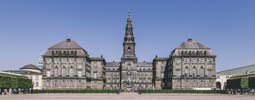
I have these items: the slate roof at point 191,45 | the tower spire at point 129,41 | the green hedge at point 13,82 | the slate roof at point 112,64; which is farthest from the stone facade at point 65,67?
the slate roof at point 112,64

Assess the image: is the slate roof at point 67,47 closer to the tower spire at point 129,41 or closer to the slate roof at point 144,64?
the tower spire at point 129,41

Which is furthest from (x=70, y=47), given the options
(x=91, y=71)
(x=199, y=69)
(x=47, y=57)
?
(x=199, y=69)

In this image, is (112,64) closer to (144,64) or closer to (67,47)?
(144,64)

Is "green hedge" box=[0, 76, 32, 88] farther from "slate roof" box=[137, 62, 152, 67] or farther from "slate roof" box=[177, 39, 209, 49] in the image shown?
"slate roof" box=[137, 62, 152, 67]

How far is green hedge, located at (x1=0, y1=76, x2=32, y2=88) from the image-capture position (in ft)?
317

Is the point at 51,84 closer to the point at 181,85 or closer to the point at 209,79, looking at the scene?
the point at 181,85

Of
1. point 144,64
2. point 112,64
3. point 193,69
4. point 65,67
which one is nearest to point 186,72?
point 193,69

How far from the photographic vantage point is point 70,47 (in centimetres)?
13662

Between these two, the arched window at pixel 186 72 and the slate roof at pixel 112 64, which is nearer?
the arched window at pixel 186 72

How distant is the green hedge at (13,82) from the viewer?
96.7 meters

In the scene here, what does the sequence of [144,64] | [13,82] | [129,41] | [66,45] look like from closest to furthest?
[13,82], [66,45], [129,41], [144,64]

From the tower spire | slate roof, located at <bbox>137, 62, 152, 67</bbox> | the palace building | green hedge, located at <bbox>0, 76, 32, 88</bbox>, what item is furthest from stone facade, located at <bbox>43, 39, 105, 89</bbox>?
slate roof, located at <bbox>137, 62, 152, 67</bbox>

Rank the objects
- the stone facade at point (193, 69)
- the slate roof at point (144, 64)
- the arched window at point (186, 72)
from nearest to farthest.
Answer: the stone facade at point (193, 69)
the arched window at point (186, 72)
the slate roof at point (144, 64)

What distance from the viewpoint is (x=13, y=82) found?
104500mm
